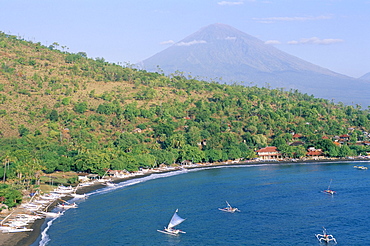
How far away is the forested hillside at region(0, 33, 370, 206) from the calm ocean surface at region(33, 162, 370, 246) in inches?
527

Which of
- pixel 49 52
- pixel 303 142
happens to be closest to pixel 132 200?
pixel 303 142

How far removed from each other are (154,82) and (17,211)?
93141 mm

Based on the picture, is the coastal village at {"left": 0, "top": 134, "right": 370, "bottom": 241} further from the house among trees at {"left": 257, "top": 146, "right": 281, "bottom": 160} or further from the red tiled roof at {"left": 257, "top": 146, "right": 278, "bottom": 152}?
the red tiled roof at {"left": 257, "top": 146, "right": 278, "bottom": 152}

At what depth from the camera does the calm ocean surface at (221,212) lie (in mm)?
43656

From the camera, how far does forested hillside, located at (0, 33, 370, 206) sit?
279 ft

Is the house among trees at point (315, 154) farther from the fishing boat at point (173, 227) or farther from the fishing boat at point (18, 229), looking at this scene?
the fishing boat at point (18, 229)

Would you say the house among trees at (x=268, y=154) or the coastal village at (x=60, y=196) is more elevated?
the house among trees at (x=268, y=154)

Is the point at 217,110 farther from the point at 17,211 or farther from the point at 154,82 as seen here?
the point at 17,211

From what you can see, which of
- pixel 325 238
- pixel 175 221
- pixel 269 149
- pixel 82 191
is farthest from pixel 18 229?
pixel 269 149

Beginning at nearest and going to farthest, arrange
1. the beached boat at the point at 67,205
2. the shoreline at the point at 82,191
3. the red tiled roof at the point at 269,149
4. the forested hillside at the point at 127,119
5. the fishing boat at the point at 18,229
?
the shoreline at the point at 82,191 → the fishing boat at the point at 18,229 → the beached boat at the point at 67,205 → the forested hillside at the point at 127,119 → the red tiled roof at the point at 269,149

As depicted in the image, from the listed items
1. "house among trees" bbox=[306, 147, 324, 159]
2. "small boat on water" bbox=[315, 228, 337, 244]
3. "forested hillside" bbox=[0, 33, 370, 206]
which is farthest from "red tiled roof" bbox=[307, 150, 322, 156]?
"small boat on water" bbox=[315, 228, 337, 244]

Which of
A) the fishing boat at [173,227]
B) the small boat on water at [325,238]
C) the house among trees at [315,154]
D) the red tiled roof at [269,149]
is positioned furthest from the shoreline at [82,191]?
the small boat on water at [325,238]

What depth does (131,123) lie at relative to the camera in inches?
4392

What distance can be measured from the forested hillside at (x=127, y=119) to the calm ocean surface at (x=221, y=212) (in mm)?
13377
